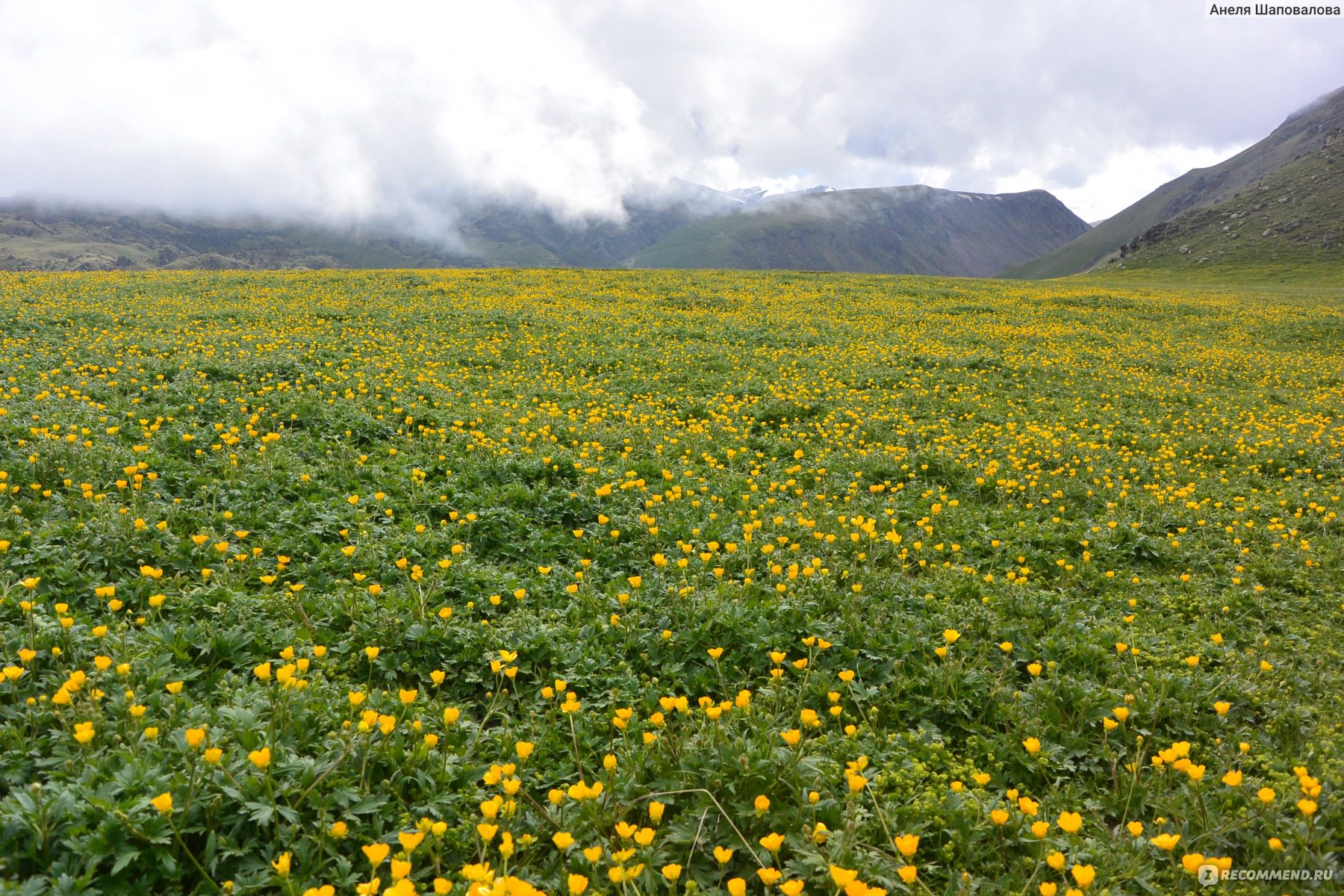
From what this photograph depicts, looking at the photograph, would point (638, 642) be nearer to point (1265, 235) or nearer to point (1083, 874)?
point (1083, 874)

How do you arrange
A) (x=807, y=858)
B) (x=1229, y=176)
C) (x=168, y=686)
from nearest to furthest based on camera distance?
(x=807, y=858), (x=168, y=686), (x=1229, y=176)

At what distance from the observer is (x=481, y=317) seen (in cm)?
1862

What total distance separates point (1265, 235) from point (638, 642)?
9013 cm

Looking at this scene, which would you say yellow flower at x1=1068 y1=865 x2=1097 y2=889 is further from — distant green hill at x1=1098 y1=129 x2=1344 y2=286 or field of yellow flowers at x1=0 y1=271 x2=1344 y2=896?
distant green hill at x1=1098 y1=129 x2=1344 y2=286

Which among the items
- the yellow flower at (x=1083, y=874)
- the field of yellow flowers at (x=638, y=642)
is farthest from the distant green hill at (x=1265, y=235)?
the yellow flower at (x=1083, y=874)

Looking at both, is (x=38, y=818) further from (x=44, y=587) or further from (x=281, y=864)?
(x=44, y=587)

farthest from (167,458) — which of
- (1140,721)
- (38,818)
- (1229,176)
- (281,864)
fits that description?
(1229,176)

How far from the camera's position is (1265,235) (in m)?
64.9

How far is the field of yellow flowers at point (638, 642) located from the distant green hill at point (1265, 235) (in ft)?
204

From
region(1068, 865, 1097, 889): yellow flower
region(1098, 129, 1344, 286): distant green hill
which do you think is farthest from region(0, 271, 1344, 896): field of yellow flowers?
region(1098, 129, 1344, 286): distant green hill

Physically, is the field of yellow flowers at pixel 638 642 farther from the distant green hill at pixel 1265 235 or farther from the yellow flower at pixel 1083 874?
the distant green hill at pixel 1265 235

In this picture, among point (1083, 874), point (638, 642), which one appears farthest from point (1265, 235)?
point (1083, 874)

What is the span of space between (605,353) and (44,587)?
38.0 feet

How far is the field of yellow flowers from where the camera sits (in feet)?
9.39
